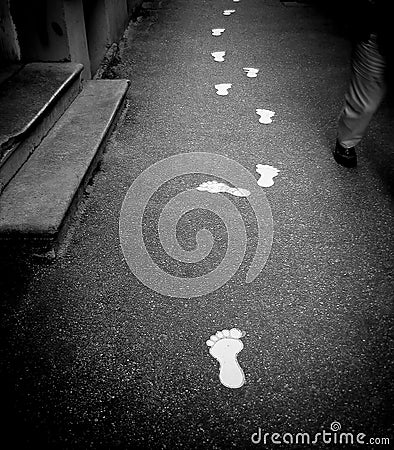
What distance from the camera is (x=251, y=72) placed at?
14.5ft

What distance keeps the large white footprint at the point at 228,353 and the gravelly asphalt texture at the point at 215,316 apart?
26 millimetres

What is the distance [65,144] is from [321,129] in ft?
5.11

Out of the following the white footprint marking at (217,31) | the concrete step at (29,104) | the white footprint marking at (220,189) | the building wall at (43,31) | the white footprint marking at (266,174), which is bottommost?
the white footprint marking at (217,31)

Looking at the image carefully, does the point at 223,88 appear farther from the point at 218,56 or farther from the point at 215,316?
the point at 215,316

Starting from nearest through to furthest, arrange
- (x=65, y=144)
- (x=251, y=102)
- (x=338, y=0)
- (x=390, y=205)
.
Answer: (x=390, y=205) → (x=65, y=144) → (x=251, y=102) → (x=338, y=0)

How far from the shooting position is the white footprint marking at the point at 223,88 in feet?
13.4

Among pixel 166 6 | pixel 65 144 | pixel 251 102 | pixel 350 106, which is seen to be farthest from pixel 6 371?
pixel 166 6

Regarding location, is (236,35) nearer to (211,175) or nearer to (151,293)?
(211,175)

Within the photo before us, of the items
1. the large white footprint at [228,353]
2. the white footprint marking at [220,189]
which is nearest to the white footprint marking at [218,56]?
the white footprint marking at [220,189]

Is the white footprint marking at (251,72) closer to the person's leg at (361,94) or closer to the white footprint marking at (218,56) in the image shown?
the white footprint marking at (218,56)

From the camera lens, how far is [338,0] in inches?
240

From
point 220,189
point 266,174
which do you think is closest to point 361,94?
point 266,174

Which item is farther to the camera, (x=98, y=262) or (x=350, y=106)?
(x=350, y=106)

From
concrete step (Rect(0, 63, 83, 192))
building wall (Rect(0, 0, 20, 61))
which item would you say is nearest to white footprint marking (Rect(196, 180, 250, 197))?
concrete step (Rect(0, 63, 83, 192))
